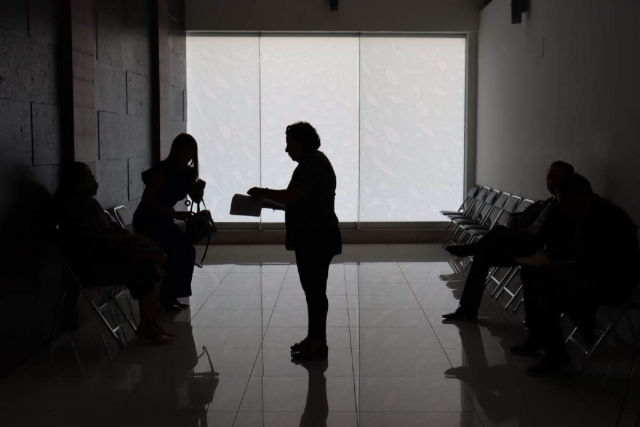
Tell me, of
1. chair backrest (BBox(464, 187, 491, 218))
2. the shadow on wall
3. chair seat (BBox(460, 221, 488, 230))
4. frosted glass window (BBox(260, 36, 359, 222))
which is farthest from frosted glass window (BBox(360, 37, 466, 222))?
the shadow on wall

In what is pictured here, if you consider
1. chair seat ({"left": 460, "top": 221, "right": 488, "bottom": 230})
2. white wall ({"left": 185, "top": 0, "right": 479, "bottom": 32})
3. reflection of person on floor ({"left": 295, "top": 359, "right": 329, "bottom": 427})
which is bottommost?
reflection of person on floor ({"left": 295, "top": 359, "right": 329, "bottom": 427})

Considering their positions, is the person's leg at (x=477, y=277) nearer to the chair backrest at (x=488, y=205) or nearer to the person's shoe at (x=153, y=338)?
the person's shoe at (x=153, y=338)

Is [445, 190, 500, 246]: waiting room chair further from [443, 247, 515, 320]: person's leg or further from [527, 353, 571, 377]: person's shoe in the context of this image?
[527, 353, 571, 377]: person's shoe

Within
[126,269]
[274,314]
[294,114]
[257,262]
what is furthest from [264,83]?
[126,269]

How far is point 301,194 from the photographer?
14.3 ft

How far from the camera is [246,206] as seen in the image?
4.52 meters

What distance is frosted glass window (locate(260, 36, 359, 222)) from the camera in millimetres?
9812

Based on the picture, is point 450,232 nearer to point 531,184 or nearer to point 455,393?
point 531,184

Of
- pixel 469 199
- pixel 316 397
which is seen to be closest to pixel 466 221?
pixel 469 199

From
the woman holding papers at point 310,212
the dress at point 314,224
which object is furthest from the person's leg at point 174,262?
the dress at point 314,224

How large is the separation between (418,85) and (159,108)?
3625mm

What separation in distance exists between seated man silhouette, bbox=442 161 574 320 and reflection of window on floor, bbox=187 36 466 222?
170 inches

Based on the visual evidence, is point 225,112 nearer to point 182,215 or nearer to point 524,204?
point 524,204

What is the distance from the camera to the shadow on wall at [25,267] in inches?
168
